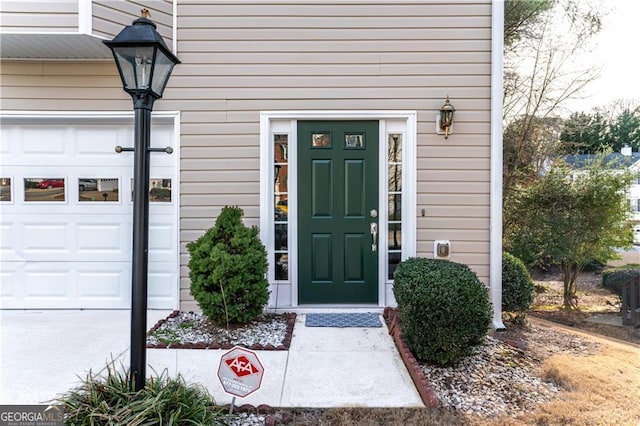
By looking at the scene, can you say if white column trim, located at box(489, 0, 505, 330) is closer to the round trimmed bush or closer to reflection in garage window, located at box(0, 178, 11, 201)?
the round trimmed bush

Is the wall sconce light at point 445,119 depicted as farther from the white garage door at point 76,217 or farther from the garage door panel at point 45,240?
the garage door panel at point 45,240

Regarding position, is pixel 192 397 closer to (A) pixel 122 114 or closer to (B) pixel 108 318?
(B) pixel 108 318

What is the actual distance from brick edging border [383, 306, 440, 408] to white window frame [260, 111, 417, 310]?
530 millimetres

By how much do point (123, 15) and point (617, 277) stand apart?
7.22 metres

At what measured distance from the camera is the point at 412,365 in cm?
261

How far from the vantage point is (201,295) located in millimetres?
3264

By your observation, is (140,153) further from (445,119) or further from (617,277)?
(617,277)

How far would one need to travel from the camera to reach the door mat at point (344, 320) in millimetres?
3520

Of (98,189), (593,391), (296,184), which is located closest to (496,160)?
(296,184)

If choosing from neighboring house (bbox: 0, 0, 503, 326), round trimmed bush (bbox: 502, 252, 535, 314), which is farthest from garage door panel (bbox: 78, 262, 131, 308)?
round trimmed bush (bbox: 502, 252, 535, 314)

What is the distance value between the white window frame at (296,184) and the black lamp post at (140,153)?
1.86m

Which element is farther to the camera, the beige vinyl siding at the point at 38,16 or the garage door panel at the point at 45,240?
the garage door panel at the point at 45,240

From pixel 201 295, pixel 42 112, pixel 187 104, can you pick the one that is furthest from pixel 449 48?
pixel 42 112

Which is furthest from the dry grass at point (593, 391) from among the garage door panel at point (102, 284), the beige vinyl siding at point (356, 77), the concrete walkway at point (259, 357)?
the garage door panel at point (102, 284)
